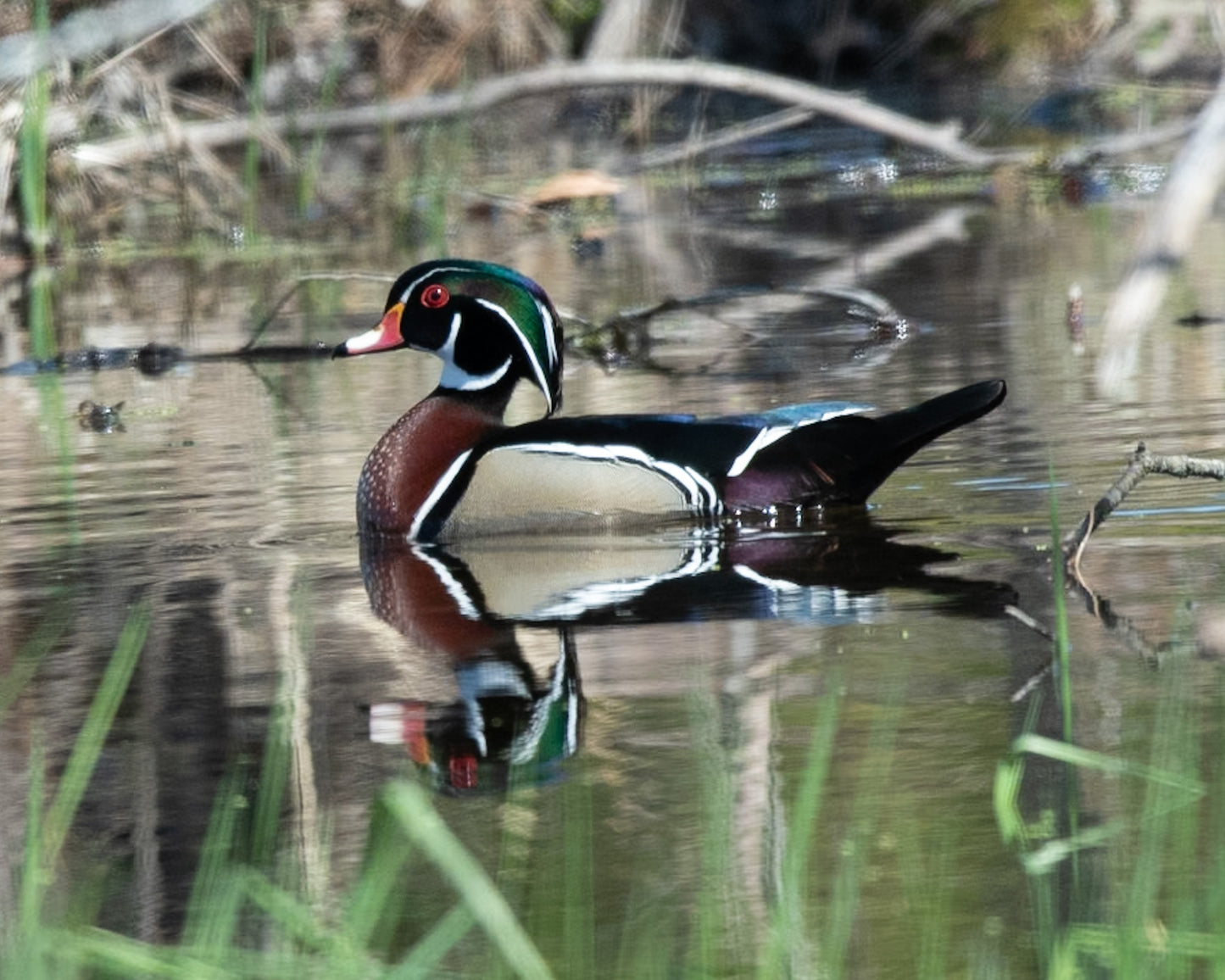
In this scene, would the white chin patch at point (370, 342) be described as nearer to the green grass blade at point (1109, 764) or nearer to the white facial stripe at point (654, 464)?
the white facial stripe at point (654, 464)

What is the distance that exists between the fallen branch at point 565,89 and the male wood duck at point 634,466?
4.61 meters

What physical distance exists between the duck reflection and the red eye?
29.7 inches

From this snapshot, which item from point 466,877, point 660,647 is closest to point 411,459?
point 660,647

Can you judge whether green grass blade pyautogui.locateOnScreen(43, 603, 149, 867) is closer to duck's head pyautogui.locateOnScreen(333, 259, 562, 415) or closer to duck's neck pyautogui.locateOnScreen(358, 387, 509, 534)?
duck's neck pyautogui.locateOnScreen(358, 387, 509, 534)

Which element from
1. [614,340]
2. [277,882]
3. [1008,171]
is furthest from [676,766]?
[1008,171]

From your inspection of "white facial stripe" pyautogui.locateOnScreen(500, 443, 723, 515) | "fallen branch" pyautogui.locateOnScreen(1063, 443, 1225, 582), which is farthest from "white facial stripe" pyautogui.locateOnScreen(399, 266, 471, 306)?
"fallen branch" pyautogui.locateOnScreen(1063, 443, 1225, 582)

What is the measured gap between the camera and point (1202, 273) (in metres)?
10.9

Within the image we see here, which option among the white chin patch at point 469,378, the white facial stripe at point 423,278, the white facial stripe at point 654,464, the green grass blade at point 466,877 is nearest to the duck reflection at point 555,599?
the white facial stripe at point 654,464

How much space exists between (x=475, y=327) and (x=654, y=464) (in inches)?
32.7

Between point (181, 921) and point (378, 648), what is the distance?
68.5 inches

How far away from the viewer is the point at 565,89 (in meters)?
12.4

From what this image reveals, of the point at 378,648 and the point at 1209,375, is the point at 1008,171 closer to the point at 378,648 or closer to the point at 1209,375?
the point at 1209,375

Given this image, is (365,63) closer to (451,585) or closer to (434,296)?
(434,296)

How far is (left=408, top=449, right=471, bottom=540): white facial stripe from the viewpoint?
6238 millimetres
